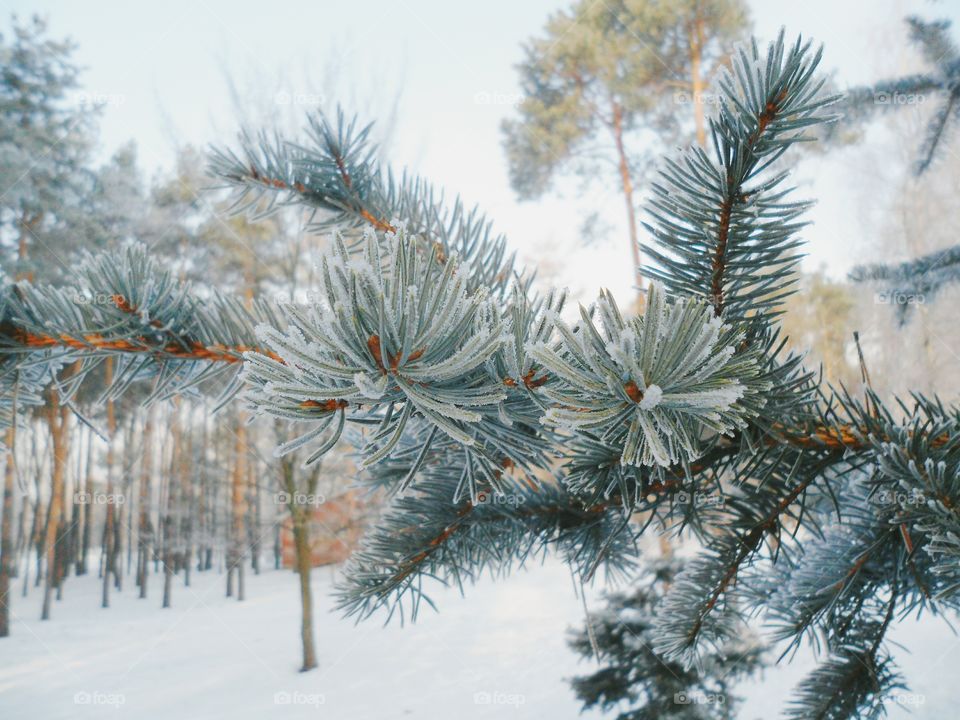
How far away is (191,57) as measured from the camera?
9.89ft

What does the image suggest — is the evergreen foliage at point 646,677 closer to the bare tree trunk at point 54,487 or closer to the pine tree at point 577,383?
the pine tree at point 577,383

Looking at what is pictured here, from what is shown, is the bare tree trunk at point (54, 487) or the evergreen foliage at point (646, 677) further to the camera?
the bare tree trunk at point (54, 487)

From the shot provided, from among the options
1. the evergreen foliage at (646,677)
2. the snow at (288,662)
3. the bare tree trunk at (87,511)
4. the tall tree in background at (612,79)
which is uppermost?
the tall tree in background at (612,79)

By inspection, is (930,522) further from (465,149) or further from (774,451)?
(465,149)

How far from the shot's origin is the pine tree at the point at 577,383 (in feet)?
0.45

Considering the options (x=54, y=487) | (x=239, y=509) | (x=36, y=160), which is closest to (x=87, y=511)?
(x=54, y=487)

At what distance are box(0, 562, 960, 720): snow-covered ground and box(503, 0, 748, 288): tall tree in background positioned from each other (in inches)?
92.6

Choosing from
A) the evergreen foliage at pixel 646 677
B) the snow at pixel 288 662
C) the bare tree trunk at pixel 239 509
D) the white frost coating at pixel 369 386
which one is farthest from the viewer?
the bare tree trunk at pixel 239 509

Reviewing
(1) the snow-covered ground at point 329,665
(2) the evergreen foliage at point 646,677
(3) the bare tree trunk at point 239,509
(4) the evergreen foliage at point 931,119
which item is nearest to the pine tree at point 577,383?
(4) the evergreen foliage at point 931,119

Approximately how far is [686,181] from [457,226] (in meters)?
0.14

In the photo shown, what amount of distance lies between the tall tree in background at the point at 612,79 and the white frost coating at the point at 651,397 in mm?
3122

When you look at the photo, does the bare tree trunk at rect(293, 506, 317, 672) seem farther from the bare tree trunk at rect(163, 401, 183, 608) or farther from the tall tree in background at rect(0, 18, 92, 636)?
the bare tree trunk at rect(163, 401, 183, 608)

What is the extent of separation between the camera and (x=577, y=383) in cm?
14

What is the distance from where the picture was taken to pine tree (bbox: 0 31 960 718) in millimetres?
137
